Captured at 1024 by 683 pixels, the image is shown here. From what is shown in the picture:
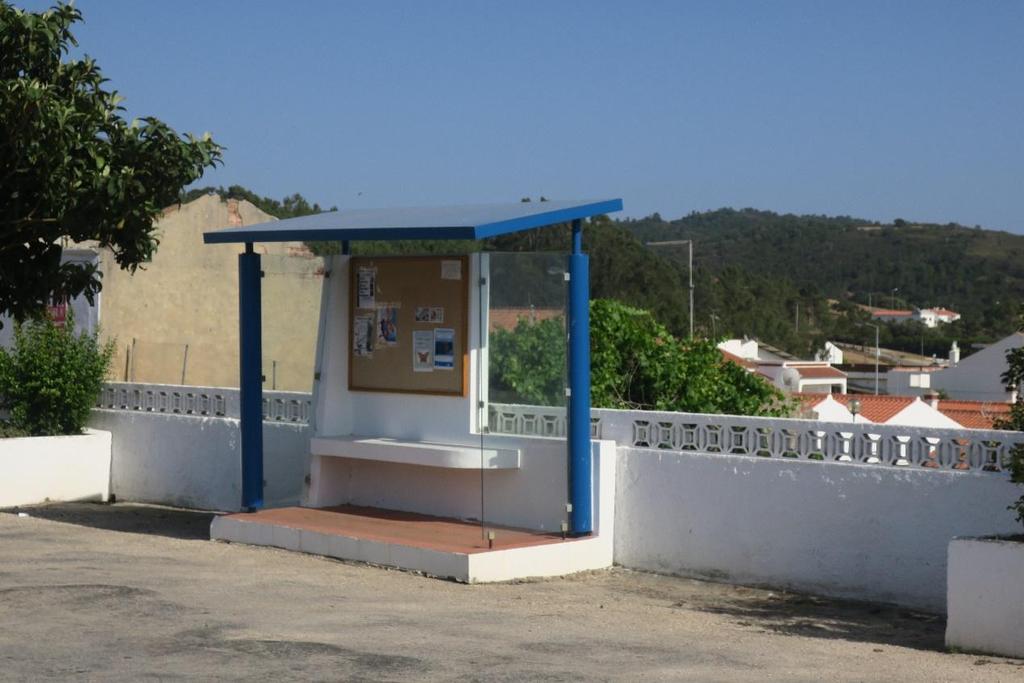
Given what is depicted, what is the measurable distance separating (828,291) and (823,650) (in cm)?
11039

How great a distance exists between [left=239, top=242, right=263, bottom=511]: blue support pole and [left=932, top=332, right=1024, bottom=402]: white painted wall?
154 feet

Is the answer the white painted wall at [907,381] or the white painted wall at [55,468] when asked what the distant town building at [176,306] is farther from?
the white painted wall at [907,381]

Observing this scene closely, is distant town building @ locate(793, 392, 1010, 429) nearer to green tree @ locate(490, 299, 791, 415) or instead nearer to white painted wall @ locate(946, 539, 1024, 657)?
green tree @ locate(490, 299, 791, 415)

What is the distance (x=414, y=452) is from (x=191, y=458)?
436 cm

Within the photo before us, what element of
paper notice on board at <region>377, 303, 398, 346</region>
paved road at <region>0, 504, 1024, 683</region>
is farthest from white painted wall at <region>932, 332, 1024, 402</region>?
paved road at <region>0, 504, 1024, 683</region>

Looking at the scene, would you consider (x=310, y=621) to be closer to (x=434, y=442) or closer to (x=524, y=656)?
(x=524, y=656)

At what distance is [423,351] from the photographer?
44.0 ft

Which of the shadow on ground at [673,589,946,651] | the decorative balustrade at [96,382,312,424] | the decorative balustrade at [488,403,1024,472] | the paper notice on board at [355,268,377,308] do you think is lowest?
the shadow on ground at [673,589,946,651]

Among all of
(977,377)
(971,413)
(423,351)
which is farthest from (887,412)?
(977,377)

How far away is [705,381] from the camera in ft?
52.6

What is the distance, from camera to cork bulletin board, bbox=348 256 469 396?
1308 centimetres

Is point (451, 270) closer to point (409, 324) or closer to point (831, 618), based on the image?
point (409, 324)

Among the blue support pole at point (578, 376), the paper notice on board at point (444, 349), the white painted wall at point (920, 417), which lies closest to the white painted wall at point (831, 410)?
the white painted wall at point (920, 417)

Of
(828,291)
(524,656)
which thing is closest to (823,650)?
(524,656)
